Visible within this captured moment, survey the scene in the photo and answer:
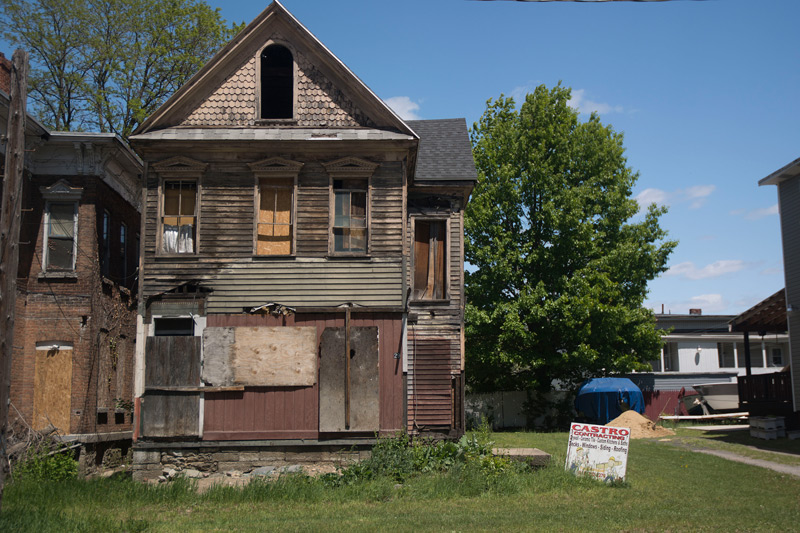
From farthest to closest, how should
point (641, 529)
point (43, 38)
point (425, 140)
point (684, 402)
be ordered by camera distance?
1. point (684, 402)
2. point (43, 38)
3. point (425, 140)
4. point (641, 529)

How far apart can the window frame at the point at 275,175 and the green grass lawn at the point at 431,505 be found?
211 inches

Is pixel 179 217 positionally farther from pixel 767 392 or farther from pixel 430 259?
pixel 767 392

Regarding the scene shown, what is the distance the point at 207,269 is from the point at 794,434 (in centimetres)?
1971

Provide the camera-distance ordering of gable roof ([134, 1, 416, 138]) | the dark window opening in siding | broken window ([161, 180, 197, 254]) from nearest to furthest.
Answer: the dark window opening in siding
gable roof ([134, 1, 416, 138])
broken window ([161, 180, 197, 254])

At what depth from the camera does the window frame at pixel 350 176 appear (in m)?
16.5

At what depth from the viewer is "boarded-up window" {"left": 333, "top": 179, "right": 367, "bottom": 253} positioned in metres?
16.6

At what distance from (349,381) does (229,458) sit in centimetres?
307

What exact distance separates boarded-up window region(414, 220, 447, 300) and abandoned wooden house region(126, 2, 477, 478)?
4.17 m

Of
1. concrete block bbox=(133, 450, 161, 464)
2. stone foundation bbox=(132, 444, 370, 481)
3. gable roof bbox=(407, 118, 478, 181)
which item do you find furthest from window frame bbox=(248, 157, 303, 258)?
concrete block bbox=(133, 450, 161, 464)

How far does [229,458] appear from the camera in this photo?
15.7 meters

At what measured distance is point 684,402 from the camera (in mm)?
36938

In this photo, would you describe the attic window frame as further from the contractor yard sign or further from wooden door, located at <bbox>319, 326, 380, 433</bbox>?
the contractor yard sign

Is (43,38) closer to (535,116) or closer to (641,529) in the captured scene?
(535,116)

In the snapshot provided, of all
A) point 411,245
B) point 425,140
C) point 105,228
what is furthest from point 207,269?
point 425,140
